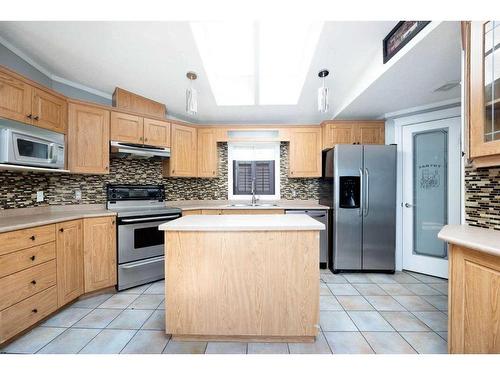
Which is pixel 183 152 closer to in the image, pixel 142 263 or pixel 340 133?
pixel 142 263

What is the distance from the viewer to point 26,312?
166 centimetres

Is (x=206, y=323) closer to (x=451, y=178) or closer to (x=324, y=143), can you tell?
(x=324, y=143)

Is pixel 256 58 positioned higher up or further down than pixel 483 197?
higher up

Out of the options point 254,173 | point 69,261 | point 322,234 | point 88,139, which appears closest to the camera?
point 69,261

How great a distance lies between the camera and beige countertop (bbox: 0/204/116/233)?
167 centimetres

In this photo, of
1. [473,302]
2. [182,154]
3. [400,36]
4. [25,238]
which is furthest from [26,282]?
[400,36]

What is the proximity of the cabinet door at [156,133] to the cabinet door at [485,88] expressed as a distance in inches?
122

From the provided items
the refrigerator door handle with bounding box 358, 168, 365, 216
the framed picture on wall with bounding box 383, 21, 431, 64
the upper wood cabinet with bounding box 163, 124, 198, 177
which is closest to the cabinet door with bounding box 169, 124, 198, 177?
the upper wood cabinet with bounding box 163, 124, 198, 177

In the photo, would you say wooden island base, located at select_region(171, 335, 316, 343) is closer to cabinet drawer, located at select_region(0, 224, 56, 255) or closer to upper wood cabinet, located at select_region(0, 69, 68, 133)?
cabinet drawer, located at select_region(0, 224, 56, 255)

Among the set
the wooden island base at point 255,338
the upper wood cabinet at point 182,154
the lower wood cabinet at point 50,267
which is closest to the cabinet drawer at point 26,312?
the lower wood cabinet at point 50,267

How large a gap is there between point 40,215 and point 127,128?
1.31 meters

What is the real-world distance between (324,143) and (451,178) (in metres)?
1.66

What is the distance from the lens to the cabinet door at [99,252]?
222 centimetres

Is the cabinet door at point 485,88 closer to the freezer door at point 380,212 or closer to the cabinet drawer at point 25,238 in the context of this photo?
the freezer door at point 380,212
